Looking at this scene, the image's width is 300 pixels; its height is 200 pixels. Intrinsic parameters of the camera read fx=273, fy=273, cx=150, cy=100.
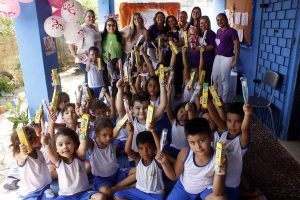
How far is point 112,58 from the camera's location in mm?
4145

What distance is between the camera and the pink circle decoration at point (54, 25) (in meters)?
3.56

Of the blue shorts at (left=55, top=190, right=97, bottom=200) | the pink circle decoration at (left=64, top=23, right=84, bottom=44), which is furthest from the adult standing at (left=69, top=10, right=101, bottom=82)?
the blue shorts at (left=55, top=190, right=97, bottom=200)

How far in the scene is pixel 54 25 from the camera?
11.8 feet

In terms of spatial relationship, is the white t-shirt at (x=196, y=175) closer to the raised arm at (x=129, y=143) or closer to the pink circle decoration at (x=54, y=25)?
the raised arm at (x=129, y=143)

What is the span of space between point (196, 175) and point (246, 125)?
1.60 feet

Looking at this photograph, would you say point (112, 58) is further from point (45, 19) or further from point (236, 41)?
point (236, 41)

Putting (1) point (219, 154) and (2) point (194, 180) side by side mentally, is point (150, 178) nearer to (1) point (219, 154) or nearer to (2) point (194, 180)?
(2) point (194, 180)

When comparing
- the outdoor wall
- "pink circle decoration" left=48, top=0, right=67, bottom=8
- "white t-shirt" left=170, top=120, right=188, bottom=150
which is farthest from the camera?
"pink circle decoration" left=48, top=0, right=67, bottom=8

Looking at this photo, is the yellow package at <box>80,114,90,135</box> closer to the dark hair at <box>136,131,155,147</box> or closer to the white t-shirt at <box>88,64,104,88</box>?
the dark hair at <box>136,131,155,147</box>

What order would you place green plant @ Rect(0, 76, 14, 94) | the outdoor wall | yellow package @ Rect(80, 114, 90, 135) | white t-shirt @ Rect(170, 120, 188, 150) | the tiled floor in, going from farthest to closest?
1. green plant @ Rect(0, 76, 14, 94)
2. the outdoor wall
3. the tiled floor
4. white t-shirt @ Rect(170, 120, 188, 150)
5. yellow package @ Rect(80, 114, 90, 135)

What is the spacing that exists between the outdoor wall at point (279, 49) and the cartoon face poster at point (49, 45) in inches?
123

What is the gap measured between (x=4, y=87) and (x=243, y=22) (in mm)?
5364

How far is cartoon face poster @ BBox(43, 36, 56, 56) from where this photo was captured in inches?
149

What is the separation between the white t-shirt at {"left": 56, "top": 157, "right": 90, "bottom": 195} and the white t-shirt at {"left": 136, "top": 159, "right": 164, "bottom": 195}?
45 cm
